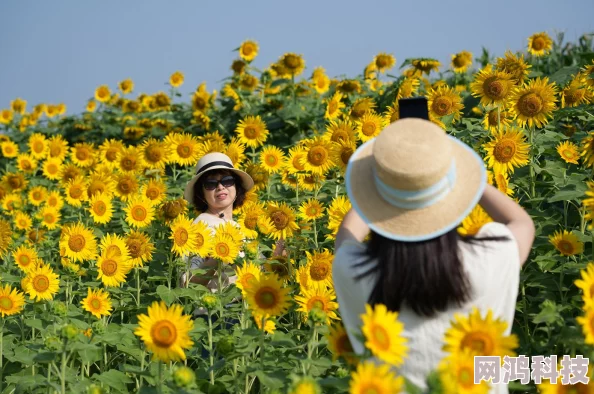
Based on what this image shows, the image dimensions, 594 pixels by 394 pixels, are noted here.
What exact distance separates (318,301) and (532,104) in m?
1.66

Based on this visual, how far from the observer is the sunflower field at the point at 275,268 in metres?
2.64

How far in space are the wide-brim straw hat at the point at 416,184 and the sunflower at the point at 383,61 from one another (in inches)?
232

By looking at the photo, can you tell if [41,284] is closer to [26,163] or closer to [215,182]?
[215,182]

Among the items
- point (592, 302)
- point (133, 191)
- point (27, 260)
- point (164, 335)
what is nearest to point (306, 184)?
point (133, 191)

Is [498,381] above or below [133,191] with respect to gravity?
below

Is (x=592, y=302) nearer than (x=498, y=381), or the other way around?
(x=498, y=381)

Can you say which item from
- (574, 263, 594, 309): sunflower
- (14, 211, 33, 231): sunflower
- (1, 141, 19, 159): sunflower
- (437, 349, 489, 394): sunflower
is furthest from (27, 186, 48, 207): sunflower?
(437, 349, 489, 394): sunflower

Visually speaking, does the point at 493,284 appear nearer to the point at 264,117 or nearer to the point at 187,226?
the point at 187,226

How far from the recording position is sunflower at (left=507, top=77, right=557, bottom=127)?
414cm

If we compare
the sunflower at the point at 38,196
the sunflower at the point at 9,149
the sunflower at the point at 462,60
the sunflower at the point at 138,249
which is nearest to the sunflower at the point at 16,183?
the sunflower at the point at 38,196

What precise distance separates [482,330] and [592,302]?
1.72 ft

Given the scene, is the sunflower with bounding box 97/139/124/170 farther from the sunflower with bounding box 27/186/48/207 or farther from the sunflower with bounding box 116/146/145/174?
the sunflower with bounding box 27/186/48/207

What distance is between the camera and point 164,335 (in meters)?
2.71

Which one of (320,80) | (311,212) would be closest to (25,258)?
(311,212)
